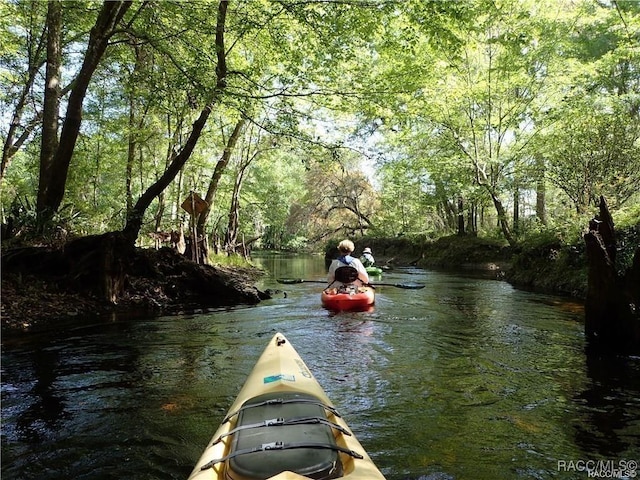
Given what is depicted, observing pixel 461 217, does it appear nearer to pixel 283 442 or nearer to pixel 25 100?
pixel 25 100

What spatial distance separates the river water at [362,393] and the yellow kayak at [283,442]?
627 mm

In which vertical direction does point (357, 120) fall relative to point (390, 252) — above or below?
above

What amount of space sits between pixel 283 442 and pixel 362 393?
2.23 meters

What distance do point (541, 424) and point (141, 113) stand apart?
41.9 feet

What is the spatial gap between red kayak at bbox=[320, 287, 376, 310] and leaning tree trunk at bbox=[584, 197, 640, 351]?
3961mm

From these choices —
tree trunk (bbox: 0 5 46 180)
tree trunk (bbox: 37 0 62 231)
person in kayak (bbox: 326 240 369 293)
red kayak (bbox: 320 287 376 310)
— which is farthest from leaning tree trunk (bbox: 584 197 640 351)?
tree trunk (bbox: 0 5 46 180)

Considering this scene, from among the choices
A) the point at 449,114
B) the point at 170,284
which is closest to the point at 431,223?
the point at 449,114

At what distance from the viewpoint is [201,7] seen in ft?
28.0

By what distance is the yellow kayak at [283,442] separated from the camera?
2180 mm

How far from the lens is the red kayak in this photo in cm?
884

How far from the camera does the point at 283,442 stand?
2.36 meters

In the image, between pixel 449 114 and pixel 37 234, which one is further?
pixel 449 114

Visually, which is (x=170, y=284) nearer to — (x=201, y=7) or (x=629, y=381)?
(x=201, y=7)

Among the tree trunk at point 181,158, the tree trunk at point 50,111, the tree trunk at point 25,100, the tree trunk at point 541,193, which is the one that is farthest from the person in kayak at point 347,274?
the tree trunk at point 541,193
